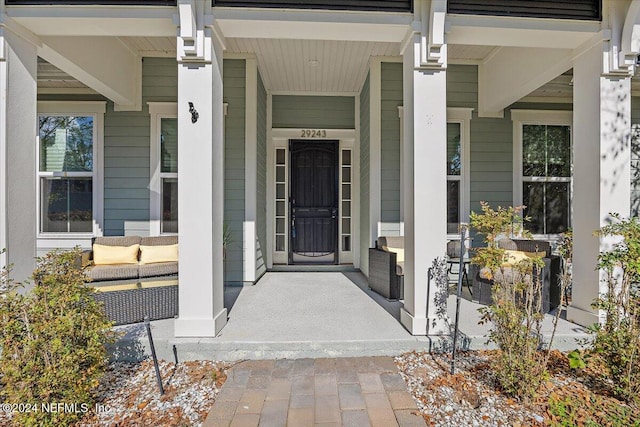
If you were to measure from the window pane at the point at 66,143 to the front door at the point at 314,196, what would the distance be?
124 inches

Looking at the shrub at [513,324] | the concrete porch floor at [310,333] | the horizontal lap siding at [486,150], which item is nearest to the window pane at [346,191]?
the horizontal lap siding at [486,150]

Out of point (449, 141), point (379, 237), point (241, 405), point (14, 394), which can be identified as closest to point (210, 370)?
point (241, 405)

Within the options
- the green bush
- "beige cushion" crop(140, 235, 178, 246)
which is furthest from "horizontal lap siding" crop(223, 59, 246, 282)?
the green bush

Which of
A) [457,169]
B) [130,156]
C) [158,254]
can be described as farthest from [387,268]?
[130,156]

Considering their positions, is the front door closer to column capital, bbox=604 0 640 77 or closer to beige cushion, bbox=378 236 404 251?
beige cushion, bbox=378 236 404 251

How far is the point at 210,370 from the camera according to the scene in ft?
8.25

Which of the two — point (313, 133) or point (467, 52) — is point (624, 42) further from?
point (313, 133)

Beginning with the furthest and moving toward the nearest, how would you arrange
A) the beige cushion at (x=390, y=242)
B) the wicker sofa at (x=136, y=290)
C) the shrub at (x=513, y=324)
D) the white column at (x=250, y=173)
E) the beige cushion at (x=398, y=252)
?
the white column at (x=250, y=173)
the beige cushion at (x=390, y=242)
the beige cushion at (x=398, y=252)
the wicker sofa at (x=136, y=290)
the shrub at (x=513, y=324)

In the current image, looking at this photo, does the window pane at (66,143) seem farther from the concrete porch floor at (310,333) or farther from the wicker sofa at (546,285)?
the wicker sofa at (546,285)

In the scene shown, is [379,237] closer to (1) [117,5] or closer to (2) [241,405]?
(2) [241,405]

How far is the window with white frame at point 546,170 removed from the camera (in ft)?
16.9

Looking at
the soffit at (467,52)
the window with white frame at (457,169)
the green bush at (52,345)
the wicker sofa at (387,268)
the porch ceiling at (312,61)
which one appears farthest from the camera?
the window with white frame at (457,169)

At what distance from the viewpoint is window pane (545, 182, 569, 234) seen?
205 inches

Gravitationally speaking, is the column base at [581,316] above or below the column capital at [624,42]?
below
